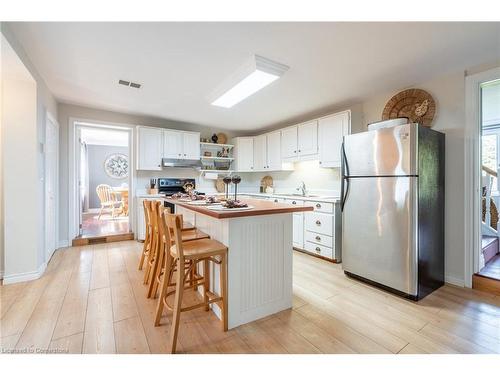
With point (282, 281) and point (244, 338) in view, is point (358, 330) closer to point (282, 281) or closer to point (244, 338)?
point (282, 281)

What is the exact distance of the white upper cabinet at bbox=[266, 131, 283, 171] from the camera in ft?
15.3

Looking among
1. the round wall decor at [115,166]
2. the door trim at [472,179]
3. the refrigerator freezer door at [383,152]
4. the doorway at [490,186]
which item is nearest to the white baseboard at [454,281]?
the door trim at [472,179]

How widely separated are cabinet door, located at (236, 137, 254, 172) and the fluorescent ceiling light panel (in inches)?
92.3

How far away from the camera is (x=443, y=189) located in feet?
8.45

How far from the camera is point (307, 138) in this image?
4.02 metres

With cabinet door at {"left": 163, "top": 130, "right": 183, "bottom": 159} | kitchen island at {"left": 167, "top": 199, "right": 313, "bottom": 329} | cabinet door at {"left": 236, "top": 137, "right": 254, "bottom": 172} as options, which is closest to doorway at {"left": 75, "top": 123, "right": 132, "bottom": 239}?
cabinet door at {"left": 163, "top": 130, "right": 183, "bottom": 159}

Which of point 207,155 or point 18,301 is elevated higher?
point 207,155

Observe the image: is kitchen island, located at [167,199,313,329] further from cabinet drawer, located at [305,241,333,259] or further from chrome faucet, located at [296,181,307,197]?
chrome faucet, located at [296,181,307,197]

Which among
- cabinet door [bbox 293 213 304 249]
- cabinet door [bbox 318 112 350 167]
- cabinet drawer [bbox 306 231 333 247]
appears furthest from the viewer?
cabinet door [bbox 293 213 304 249]

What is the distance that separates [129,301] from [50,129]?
2831mm

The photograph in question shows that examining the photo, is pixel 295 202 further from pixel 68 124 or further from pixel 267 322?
pixel 68 124

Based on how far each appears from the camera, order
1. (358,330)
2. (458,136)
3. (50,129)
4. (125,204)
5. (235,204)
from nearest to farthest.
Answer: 1. (358,330)
2. (235,204)
3. (458,136)
4. (50,129)
5. (125,204)

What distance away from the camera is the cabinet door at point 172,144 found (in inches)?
178

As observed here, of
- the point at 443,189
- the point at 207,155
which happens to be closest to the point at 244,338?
the point at 443,189
